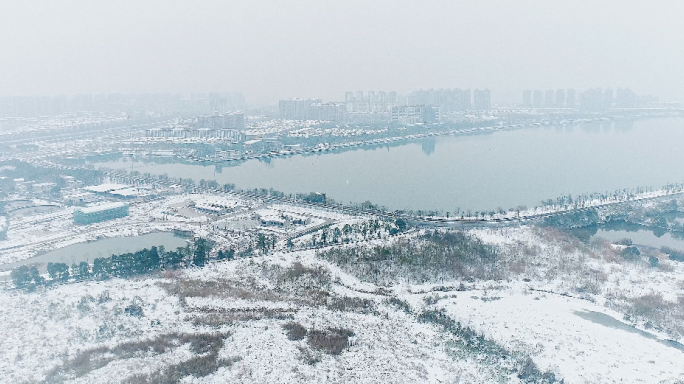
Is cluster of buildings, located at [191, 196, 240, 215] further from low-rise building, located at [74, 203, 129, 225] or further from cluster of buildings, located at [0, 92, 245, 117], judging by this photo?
cluster of buildings, located at [0, 92, 245, 117]

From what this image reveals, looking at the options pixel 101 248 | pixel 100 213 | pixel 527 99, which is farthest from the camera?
pixel 527 99

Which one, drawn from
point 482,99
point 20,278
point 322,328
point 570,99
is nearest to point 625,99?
point 570,99

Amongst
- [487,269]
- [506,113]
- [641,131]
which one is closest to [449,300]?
[487,269]

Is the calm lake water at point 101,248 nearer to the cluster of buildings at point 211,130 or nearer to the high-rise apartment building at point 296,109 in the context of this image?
the cluster of buildings at point 211,130

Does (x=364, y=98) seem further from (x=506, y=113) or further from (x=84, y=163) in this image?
(x=84, y=163)

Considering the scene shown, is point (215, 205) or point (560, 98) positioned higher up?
point (560, 98)

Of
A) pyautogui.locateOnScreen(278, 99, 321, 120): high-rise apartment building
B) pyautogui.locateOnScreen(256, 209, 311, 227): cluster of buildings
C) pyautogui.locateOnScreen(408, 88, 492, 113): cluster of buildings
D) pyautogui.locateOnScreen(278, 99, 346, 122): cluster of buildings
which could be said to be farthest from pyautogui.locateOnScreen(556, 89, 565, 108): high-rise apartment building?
→ pyautogui.locateOnScreen(256, 209, 311, 227): cluster of buildings

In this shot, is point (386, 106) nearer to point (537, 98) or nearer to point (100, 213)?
point (537, 98)
